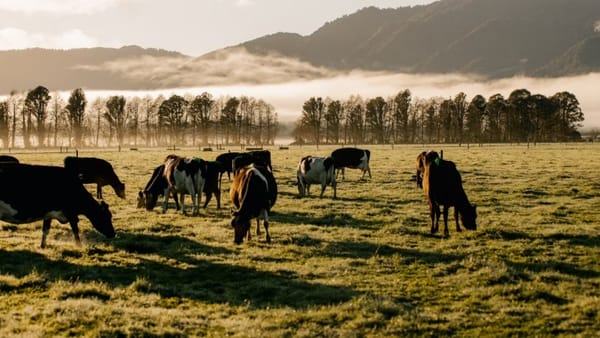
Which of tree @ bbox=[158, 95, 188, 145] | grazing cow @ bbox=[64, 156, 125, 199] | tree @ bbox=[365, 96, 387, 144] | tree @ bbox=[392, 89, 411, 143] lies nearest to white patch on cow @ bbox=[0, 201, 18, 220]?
grazing cow @ bbox=[64, 156, 125, 199]

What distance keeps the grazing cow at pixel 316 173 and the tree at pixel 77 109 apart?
311 ft

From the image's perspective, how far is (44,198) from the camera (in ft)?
42.3

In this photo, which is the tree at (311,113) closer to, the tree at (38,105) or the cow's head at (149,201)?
the tree at (38,105)

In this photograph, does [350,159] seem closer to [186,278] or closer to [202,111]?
[186,278]

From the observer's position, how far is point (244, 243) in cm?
1439

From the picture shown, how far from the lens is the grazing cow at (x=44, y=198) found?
12633mm

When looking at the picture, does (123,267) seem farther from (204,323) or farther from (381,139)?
(381,139)

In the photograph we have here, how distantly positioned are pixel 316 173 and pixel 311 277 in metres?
14.8

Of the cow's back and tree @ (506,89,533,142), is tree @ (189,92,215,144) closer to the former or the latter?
tree @ (506,89,533,142)

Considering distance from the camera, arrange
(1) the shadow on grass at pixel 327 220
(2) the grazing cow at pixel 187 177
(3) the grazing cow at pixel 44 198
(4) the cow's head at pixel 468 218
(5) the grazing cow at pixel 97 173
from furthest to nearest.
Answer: (5) the grazing cow at pixel 97 173
(2) the grazing cow at pixel 187 177
(1) the shadow on grass at pixel 327 220
(4) the cow's head at pixel 468 218
(3) the grazing cow at pixel 44 198

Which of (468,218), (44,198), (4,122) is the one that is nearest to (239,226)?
(44,198)

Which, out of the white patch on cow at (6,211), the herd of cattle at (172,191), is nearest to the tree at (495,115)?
the herd of cattle at (172,191)

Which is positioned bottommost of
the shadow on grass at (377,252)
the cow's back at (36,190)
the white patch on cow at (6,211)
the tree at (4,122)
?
the shadow on grass at (377,252)

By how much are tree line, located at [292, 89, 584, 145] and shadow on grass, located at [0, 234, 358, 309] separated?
9980 cm
